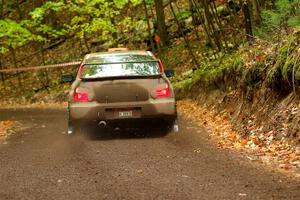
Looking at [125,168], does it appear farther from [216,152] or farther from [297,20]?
[297,20]

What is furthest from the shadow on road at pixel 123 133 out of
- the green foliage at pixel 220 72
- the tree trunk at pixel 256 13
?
the tree trunk at pixel 256 13

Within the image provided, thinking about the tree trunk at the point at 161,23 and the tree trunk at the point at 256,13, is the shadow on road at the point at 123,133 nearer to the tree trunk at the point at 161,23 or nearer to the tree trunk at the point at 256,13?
the tree trunk at the point at 256,13

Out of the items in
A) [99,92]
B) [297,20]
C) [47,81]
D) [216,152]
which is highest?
[297,20]

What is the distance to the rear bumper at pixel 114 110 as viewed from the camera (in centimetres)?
987

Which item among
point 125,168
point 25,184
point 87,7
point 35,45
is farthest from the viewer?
point 35,45

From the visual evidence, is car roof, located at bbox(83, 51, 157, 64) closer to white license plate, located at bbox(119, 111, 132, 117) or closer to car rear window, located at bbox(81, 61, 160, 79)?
car rear window, located at bbox(81, 61, 160, 79)

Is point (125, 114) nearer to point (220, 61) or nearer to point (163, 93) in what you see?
point (163, 93)

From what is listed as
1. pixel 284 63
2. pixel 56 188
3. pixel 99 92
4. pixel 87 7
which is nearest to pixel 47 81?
pixel 87 7

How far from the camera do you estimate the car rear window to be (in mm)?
10039

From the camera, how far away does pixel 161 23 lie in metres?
24.9

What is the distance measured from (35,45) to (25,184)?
94.3 feet

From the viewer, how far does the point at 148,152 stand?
28.0ft

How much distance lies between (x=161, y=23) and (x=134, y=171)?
1854 cm

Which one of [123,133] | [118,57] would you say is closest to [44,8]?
[118,57]
